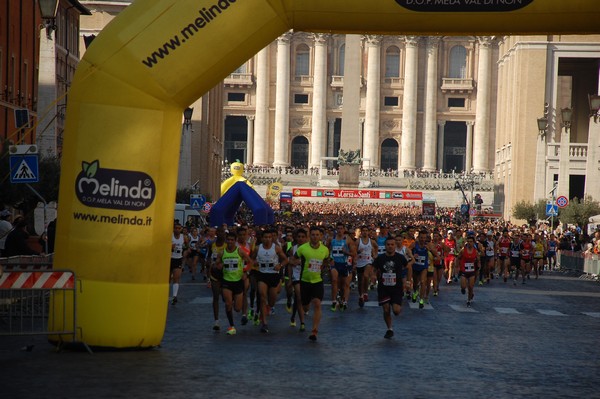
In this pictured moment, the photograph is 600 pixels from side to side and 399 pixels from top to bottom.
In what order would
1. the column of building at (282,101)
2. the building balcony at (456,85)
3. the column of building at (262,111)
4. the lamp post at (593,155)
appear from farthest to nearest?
the column of building at (262,111) < the column of building at (282,101) < the building balcony at (456,85) < the lamp post at (593,155)

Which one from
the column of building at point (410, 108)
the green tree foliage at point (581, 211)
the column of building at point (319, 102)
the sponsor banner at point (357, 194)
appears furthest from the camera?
the column of building at point (319, 102)

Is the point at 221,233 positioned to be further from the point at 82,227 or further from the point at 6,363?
the point at 6,363

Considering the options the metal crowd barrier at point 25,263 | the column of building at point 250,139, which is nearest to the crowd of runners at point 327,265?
the metal crowd barrier at point 25,263

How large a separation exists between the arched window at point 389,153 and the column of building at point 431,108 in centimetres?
448

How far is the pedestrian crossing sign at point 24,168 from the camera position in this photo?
21.2 meters

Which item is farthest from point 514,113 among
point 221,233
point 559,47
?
point 221,233

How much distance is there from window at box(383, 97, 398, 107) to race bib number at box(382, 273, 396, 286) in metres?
122

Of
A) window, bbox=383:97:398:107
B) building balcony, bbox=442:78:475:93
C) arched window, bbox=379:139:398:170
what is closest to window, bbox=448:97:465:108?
building balcony, bbox=442:78:475:93

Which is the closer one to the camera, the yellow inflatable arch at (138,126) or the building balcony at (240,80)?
the yellow inflatable arch at (138,126)

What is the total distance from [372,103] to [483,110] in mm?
11541

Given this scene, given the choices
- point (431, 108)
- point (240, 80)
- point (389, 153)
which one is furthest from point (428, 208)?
point (240, 80)

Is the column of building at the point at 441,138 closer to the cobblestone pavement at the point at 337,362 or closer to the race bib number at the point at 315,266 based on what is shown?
the cobblestone pavement at the point at 337,362

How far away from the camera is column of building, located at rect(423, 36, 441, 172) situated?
137 meters

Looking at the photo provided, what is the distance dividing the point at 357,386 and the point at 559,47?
68.0 metres
